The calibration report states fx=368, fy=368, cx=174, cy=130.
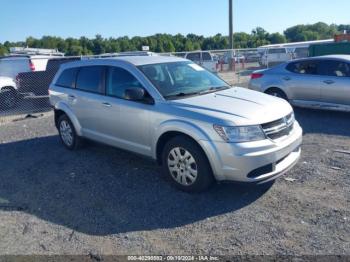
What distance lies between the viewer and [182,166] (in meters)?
4.77

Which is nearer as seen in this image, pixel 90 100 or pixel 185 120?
pixel 185 120

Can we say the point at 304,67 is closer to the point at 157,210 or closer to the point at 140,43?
the point at 157,210

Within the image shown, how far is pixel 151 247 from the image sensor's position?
12.1 ft

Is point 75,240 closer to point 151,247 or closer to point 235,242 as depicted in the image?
point 151,247

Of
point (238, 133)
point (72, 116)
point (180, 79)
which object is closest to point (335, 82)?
point (180, 79)

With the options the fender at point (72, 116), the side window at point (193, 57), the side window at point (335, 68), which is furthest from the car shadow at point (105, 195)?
the side window at point (193, 57)

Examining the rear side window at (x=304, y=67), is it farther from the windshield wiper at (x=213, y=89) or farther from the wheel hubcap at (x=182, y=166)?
the wheel hubcap at (x=182, y=166)

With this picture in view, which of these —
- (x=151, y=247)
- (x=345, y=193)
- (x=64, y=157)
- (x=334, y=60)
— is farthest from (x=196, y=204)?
(x=334, y=60)

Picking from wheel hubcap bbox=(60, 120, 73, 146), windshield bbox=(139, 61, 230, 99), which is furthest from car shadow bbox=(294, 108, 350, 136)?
wheel hubcap bbox=(60, 120, 73, 146)

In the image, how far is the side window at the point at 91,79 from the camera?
19.8 ft

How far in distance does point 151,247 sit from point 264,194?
1.78 m

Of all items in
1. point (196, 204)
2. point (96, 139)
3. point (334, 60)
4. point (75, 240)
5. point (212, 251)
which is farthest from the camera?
point (334, 60)

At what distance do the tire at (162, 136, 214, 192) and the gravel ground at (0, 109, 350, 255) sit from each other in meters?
0.16

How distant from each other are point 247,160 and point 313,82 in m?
5.46
